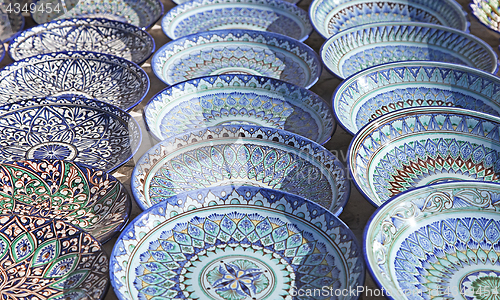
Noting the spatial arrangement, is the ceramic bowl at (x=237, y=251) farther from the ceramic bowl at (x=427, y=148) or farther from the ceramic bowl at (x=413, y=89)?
the ceramic bowl at (x=413, y=89)

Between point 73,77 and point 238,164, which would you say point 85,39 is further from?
point 238,164

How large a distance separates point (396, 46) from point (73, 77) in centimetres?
122

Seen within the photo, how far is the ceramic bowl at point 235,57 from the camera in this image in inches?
70.9

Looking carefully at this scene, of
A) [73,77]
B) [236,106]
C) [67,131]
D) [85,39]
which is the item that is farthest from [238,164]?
[85,39]

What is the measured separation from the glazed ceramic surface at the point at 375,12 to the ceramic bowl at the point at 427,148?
2.54ft

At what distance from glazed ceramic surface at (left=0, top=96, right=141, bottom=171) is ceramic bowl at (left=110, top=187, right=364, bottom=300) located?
15.5 inches

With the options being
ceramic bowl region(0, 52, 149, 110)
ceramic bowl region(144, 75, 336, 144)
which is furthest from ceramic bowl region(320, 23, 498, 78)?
ceramic bowl region(0, 52, 149, 110)

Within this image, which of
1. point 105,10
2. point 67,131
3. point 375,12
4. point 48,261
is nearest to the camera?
point 48,261

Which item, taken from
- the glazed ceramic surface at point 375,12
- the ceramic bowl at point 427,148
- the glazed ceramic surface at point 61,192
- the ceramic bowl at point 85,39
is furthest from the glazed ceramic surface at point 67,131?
the glazed ceramic surface at point 375,12

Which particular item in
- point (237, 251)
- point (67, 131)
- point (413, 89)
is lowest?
point (67, 131)

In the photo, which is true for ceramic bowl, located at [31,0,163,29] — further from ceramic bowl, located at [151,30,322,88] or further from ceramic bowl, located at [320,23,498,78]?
ceramic bowl, located at [320,23,498,78]

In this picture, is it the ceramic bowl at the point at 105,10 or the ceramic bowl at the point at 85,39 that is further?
the ceramic bowl at the point at 105,10

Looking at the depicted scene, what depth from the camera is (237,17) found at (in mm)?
2230

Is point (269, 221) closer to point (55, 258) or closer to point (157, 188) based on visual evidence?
point (157, 188)
